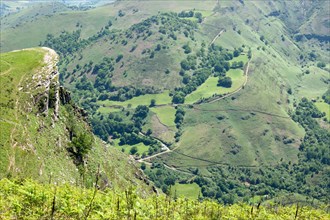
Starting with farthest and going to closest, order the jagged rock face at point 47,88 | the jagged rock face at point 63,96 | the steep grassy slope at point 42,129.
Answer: the jagged rock face at point 63,96
the jagged rock face at point 47,88
the steep grassy slope at point 42,129

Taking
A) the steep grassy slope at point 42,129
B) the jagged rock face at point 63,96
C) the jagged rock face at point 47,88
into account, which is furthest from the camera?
the jagged rock face at point 63,96

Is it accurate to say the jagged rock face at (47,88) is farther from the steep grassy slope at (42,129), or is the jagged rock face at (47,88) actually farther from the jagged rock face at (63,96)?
the jagged rock face at (63,96)

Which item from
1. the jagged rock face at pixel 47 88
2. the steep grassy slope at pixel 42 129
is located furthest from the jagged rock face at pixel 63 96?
the jagged rock face at pixel 47 88

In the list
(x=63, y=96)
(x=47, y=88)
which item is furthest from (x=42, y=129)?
(x=63, y=96)

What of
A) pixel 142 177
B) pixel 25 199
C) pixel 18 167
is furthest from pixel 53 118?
pixel 25 199

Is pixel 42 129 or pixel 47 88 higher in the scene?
pixel 47 88

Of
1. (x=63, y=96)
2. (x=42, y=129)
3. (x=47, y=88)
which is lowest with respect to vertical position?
(x=42, y=129)

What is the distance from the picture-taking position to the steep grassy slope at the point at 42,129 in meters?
97.1

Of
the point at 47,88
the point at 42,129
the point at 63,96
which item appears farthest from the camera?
the point at 63,96

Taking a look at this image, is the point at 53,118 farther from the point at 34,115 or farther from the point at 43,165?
the point at 43,165

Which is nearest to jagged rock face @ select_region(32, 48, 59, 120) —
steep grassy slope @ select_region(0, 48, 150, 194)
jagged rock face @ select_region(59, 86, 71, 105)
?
steep grassy slope @ select_region(0, 48, 150, 194)

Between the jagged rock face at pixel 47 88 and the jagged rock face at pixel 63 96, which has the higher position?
the jagged rock face at pixel 47 88

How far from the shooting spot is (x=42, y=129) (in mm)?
111125

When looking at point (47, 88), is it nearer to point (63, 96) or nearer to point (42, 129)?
point (63, 96)
